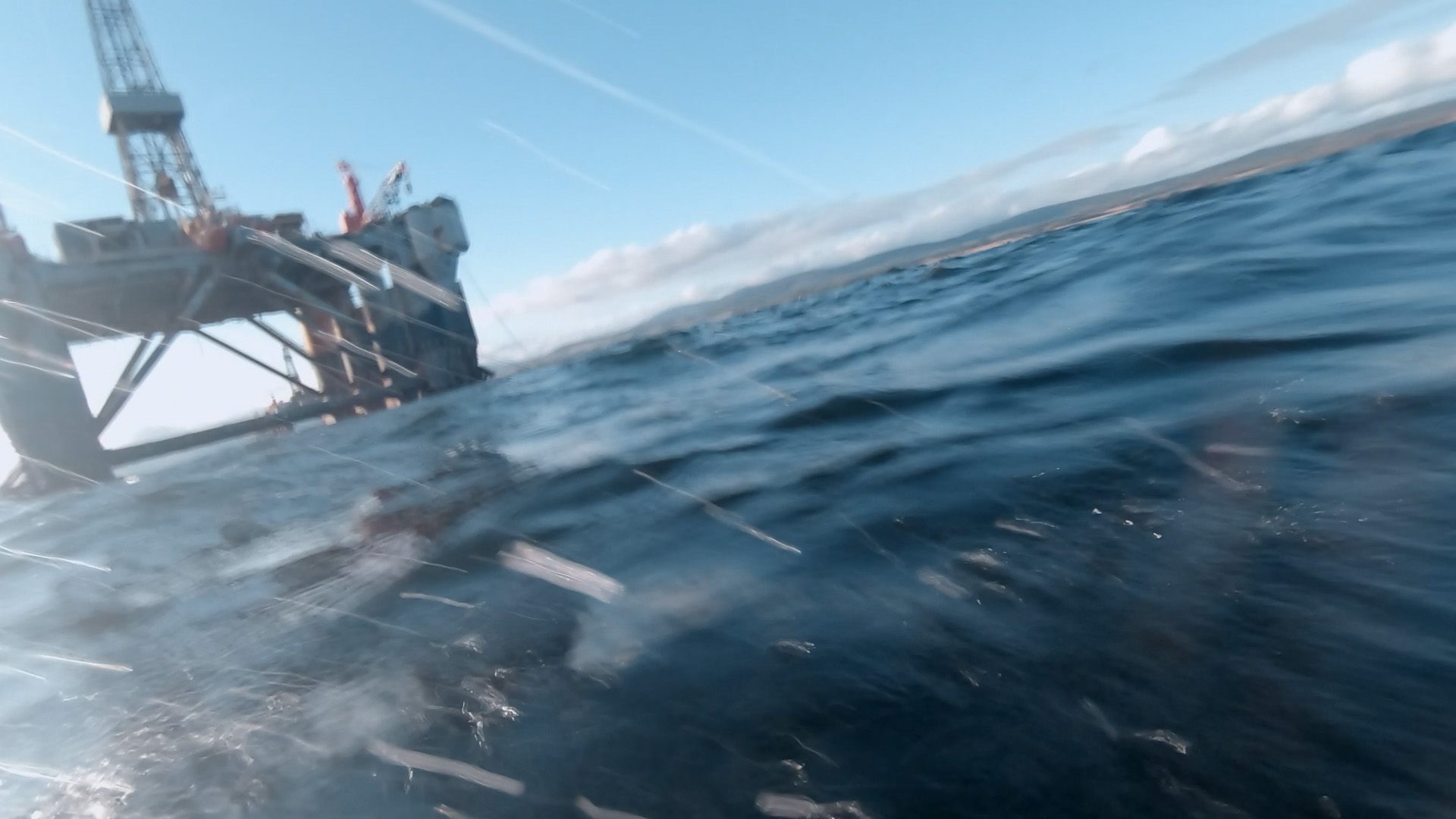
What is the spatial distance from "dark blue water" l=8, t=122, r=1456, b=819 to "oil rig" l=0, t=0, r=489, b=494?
18859 mm

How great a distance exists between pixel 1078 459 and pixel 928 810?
8.41ft

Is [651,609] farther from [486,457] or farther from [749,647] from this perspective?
[486,457]

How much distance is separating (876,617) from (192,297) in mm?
27670

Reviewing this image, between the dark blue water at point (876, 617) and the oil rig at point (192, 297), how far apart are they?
742 inches

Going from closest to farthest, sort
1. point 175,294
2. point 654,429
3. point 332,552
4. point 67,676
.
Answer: point 67,676
point 332,552
point 654,429
point 175,294

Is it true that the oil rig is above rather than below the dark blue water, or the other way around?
above

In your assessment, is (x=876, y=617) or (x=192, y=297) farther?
(x=192, y=297)

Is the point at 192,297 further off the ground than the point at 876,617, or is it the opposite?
the point at 192,297

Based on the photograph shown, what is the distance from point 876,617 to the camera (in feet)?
8.72

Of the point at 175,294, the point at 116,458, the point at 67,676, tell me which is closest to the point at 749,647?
the point at 67,676

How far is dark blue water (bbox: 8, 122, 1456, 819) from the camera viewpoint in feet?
6.06

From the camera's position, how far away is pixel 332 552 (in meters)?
4.92

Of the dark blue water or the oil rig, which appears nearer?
the dark blue water

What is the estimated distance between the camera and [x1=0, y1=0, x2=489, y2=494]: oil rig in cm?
2003
